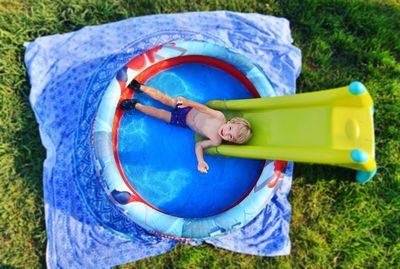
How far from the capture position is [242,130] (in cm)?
415

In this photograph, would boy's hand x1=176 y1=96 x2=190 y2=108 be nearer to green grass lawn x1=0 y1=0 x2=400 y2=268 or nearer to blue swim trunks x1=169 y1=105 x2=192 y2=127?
blue swim trunks x1=169 y1=105 x2=192 y2=127

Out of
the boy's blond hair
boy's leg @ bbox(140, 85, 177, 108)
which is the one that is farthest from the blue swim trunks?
the boy's blond hair

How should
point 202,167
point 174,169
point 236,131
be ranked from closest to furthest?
point 236,131 → point 202,167 → point 174,169

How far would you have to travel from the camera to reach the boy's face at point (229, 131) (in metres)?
4.14

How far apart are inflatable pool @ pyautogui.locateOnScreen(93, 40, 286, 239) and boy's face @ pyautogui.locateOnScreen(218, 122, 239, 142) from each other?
547mm

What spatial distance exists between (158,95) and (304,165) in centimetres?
180

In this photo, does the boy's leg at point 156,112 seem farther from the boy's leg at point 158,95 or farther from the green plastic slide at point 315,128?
the green plastic slide at point 315,128

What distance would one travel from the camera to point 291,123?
399cm

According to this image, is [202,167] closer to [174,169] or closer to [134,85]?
[174,169]

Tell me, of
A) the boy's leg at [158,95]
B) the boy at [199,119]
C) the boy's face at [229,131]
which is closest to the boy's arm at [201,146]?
the boy at [199,119]

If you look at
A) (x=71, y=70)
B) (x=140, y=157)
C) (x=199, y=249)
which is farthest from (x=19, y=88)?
(x=199, y=249)

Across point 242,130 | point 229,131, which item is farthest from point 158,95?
point 242,130

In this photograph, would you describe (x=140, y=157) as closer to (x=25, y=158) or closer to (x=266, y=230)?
(x=25, y=158)

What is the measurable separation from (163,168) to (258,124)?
1.14m
